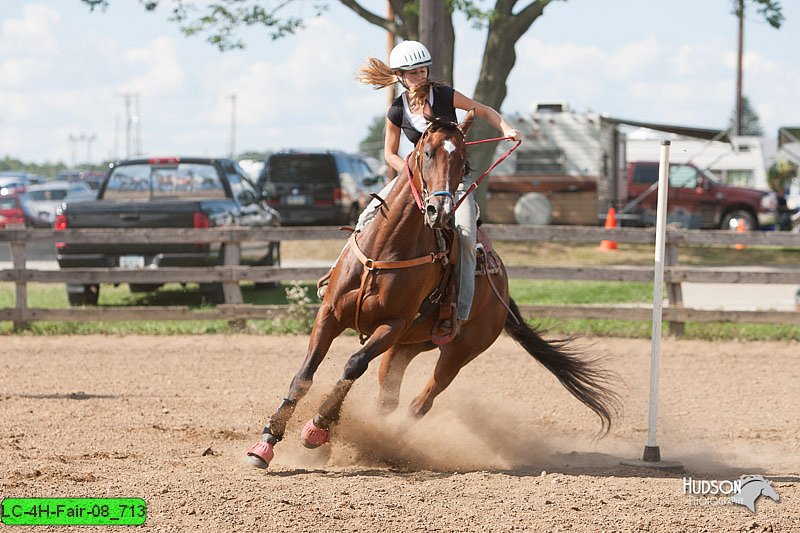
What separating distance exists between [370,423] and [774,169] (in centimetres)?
3801

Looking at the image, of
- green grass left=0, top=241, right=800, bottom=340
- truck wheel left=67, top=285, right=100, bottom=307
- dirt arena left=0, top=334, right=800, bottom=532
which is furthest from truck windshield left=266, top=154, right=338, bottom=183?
dirt arena left=0, top=334, right=800, bottom=532

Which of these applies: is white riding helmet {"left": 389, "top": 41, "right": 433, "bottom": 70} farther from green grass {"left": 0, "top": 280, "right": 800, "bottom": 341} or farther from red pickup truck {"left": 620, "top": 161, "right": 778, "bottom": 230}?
red pickup truck {"left": 620, "top": 161, "right": 778, "bottom": 230}

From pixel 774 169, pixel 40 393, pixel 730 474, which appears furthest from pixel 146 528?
pixel 774 169

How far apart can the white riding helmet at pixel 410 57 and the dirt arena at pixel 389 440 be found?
2.25 meters

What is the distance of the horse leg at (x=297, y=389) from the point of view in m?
6.03

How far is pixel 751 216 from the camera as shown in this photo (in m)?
30.0

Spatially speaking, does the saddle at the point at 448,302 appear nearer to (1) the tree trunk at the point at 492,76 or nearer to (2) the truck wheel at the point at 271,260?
(2) the truck wheel at the point at 271,260

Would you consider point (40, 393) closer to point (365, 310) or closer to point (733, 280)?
point (365, 310)

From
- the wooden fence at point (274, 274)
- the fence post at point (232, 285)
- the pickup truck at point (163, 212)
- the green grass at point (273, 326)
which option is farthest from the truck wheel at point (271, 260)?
the wooden fence at point (274, 274)

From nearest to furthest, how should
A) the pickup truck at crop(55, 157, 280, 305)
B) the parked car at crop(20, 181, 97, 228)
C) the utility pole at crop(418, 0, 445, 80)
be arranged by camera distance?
the utility pole at crop(418, 0, 445, 80), the pickup truck at crop(55, 157, 280, 305), the parked car at crop(20, 181, 97, 228)

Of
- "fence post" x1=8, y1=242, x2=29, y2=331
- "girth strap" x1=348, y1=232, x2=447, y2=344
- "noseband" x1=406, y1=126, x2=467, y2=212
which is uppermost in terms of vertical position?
"noseband" x1=406, y1=126, x2=467, y2=212

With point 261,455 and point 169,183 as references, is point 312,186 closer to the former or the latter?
point 169,183

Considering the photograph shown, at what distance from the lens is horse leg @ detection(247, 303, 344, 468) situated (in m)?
6.03

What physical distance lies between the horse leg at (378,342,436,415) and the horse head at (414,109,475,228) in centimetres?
175
